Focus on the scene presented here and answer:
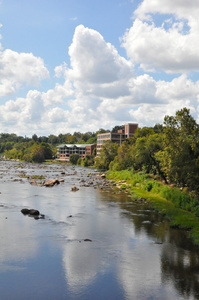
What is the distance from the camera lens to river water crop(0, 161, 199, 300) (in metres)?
21.9

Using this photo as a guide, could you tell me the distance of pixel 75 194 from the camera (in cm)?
6681

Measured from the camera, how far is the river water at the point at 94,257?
21938mm

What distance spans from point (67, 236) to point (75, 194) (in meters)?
32.6

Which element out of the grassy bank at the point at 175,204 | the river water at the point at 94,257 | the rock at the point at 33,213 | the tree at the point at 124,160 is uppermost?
the tree at the point at 124,160

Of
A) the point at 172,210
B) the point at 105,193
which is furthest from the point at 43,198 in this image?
the point at 172,210

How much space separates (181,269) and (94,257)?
763 centimetres

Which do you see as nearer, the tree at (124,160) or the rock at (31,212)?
the rock at (31,212)

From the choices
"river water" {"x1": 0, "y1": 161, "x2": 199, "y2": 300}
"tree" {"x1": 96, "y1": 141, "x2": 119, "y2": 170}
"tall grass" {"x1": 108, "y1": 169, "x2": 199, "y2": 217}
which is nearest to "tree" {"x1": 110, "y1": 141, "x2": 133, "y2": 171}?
"tree" {"x1": 96, "y1": 141, "x2": 119, "y2": 170}

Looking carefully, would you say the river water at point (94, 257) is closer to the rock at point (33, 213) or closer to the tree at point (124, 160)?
the rock at point (33, 213)

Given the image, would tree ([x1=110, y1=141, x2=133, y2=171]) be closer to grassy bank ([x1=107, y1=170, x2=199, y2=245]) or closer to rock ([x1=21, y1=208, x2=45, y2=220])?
grassy bank ([x1=107, y1=170, x2=199, y2=245])

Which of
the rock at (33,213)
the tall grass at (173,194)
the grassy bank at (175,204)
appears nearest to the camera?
the grassy bank at (175,204)

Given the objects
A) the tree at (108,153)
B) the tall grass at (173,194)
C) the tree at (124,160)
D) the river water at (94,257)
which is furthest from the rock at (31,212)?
the tree at (108,153)

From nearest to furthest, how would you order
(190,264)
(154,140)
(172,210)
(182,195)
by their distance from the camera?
(190,264) < (172,210) < (182,195) < (154,140)

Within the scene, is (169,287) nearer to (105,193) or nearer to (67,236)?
(67,236)
